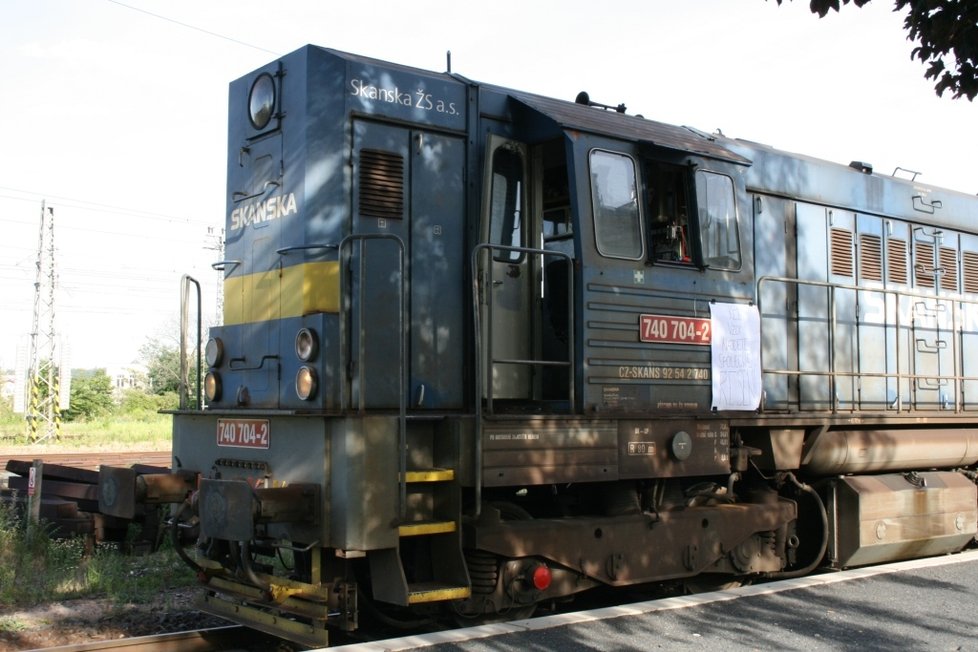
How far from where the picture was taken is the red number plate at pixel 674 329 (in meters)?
6.87

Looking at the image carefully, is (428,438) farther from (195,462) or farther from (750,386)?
(750,386)

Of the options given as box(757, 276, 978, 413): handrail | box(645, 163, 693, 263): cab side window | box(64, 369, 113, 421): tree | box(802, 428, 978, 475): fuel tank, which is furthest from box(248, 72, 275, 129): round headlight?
box(64, 369, 113, 421): tree

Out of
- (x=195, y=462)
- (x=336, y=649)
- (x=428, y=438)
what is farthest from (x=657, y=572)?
(x=195, y=462)

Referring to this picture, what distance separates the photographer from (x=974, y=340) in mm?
10469

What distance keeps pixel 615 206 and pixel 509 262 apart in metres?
0.86

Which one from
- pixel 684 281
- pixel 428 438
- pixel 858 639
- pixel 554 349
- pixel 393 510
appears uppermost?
pixel 684 281

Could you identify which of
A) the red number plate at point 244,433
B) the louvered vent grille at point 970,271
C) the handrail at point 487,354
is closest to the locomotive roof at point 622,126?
the handrail at point 487,354

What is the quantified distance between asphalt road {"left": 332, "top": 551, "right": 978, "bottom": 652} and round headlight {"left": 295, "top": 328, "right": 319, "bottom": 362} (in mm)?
1892

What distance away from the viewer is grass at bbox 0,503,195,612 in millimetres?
7434

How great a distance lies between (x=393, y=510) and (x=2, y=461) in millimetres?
16544

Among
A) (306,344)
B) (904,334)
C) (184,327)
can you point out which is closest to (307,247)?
(306,344)

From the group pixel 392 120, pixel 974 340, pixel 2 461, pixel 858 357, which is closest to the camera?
pixel 392 120

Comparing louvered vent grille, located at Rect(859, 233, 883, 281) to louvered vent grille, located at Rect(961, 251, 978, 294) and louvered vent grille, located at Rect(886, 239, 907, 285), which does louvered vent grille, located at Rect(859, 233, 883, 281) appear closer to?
louvered vent grille, located at Rect(886, 239, 907, 285)

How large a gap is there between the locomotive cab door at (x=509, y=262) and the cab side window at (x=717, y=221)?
1419mm
